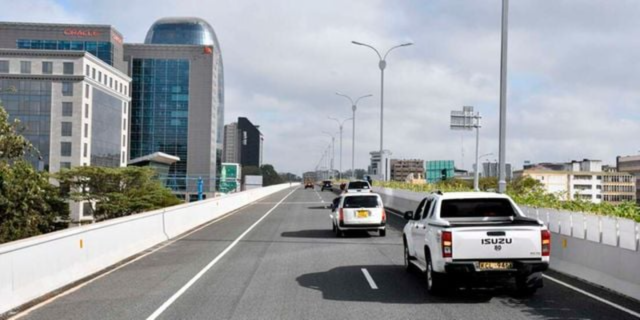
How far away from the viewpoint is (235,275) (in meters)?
12.9

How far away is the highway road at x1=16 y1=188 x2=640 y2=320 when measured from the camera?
9.20 m

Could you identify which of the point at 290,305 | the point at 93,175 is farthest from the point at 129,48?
the point at 290,305

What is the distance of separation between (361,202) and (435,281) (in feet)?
39.1

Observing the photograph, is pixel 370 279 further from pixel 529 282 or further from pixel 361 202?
pixel 361 202

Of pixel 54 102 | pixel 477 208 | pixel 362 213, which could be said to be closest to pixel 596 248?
pixel 477 208

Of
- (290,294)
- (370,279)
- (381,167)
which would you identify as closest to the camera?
(290,294)

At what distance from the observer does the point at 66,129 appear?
9125 cm

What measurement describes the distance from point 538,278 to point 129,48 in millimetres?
133225

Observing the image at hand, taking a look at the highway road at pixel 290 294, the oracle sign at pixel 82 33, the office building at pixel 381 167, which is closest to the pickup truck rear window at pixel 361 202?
the highway road at pixel 290 294

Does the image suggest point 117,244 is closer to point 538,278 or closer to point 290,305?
point 290,305

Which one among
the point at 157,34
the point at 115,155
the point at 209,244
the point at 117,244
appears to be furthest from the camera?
the point at 157,34

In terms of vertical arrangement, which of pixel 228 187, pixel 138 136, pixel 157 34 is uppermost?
pixel 157 34

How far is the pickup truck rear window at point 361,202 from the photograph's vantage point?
22.1m

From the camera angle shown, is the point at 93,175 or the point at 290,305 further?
the point at 93,175
